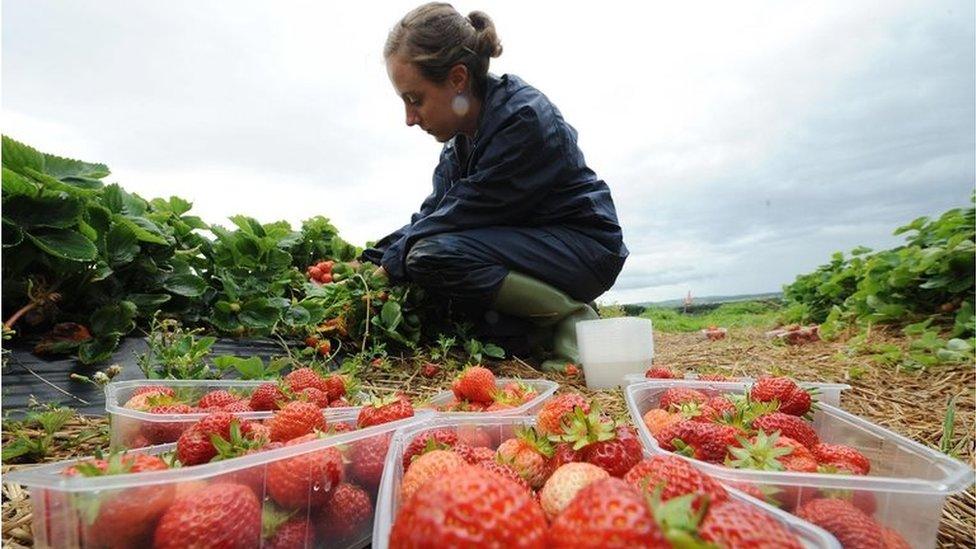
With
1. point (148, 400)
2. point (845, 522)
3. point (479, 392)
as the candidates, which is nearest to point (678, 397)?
point (479, 392)

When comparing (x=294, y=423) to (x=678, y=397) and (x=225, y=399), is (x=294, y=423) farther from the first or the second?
(x=678, y=397)

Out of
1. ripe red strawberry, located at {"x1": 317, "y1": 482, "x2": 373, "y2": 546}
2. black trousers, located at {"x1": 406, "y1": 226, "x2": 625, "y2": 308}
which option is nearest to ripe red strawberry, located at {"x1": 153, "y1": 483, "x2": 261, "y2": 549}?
ripe red strawberry, located at {"x1": 317, "y1": 482, "x2": 373, "y2": 546}

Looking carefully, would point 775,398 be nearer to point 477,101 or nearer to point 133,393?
point 133,393

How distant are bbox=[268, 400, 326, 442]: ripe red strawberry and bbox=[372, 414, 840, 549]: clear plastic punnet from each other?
→ 0.62 ft

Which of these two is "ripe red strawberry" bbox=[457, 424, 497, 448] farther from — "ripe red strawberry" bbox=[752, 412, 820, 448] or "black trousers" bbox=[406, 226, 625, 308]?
"black trousers" bbox=[406, 226, 625, 308]

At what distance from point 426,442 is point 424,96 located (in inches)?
81.3

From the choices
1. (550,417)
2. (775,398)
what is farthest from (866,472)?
(550,417)

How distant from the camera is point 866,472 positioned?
1016 millimetres

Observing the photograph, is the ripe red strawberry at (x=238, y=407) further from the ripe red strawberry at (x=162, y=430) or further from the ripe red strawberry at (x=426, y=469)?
the ripe red strawberry at (x=426, y=469)

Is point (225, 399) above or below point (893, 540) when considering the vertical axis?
above

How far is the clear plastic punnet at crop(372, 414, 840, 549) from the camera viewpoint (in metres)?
0.62

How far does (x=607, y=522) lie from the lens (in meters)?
0.50

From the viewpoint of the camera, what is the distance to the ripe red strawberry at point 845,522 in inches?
28.2

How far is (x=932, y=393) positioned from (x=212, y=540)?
261 centimetres
